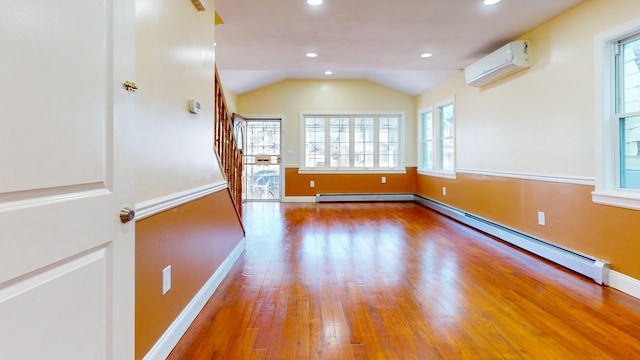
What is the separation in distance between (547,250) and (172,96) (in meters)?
3.49

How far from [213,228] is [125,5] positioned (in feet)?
5.60

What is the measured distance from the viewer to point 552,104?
3.11 meters

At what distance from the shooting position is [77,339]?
0.88 m

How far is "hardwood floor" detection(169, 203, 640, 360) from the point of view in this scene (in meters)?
1.69

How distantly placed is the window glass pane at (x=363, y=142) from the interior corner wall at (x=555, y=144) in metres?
3.07

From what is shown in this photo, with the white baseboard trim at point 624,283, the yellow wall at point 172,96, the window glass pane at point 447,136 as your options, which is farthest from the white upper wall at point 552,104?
the yellow wall at point 172,96

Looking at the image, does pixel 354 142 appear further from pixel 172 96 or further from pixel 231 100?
pixel 172 96

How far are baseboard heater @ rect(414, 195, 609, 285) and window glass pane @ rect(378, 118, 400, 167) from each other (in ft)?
8.59

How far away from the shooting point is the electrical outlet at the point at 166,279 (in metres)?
1.61

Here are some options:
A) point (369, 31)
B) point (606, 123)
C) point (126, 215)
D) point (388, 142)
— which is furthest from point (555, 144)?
point (388, 142)

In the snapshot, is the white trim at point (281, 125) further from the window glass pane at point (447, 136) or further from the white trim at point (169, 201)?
the white trim at point (169, 201)

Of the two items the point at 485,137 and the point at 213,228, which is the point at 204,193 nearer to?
the point at 213,228

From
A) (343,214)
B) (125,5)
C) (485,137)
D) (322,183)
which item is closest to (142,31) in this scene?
(125,5)

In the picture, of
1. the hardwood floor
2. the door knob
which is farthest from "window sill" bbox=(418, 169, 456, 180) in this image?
the door knob
